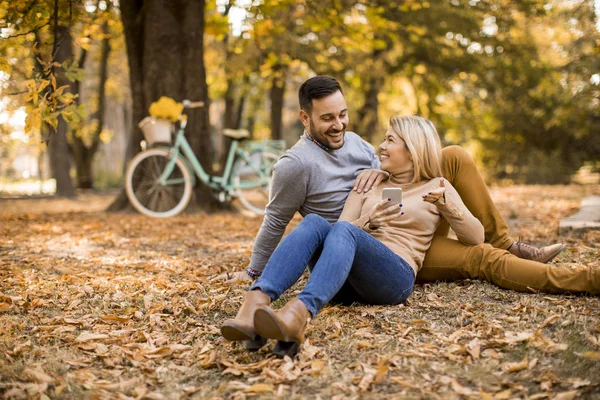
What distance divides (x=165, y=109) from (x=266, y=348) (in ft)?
16.4

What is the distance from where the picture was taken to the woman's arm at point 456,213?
323 centimetres

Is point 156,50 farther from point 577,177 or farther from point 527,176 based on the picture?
point 577,177

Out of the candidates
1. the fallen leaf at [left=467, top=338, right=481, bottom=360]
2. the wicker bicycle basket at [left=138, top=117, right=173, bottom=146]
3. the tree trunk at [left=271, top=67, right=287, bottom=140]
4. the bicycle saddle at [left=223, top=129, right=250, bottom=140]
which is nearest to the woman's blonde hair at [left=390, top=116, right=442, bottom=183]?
the fallen leaf at [left=467, top=338, right=481, bottom=360]

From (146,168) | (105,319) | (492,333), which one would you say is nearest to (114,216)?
(146,168)

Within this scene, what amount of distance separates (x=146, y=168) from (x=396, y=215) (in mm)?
5134

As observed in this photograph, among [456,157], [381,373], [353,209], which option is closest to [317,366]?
[381,373]

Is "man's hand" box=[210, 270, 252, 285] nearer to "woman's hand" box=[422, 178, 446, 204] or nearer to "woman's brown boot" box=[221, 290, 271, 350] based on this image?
"woman's brown boot" box=[221, 290, 271, 350]

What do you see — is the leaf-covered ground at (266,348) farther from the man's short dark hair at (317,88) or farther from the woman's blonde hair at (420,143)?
the man's short dark hair at (317,88)

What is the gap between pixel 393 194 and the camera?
319 centimetres

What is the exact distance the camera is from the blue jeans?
2.77 meters

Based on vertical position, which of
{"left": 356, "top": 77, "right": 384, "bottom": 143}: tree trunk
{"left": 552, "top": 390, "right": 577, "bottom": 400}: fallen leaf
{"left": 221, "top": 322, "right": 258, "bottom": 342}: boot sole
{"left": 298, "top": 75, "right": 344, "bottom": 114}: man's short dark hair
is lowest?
{"left": 552, "top": 390, "right": 577, "bottom": 400}: fallen leaf

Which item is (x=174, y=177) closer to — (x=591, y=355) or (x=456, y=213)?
(x=456, y=213)

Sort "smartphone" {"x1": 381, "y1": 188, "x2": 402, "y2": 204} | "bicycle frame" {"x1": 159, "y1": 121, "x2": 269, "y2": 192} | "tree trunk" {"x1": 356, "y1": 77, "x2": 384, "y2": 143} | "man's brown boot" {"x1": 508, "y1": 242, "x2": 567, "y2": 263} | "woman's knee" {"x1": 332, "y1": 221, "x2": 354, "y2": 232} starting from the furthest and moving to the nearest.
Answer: "tree trunk" {"x1": 356, "y1": 77, "x2": 384, "y2": 143} → "bicycle frame" {"x1": 159, "y1": 121, "x2": 269, "y2": 192} → "man's brown boot" {"x1": 508, "y1": 242, "x2": 567, "y2": 263} → "smartphone" {"x1": 381, "y1": 188, "x2": 402, "y2": 204} → "woman's knee" {"x1": 332, "y1": 221, "x2": 354, "y2": 232}

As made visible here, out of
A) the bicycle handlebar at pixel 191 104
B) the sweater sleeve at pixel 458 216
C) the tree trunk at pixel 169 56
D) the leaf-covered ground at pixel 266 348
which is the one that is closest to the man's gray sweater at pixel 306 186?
the leaf-covered ground at pixel 266 348
